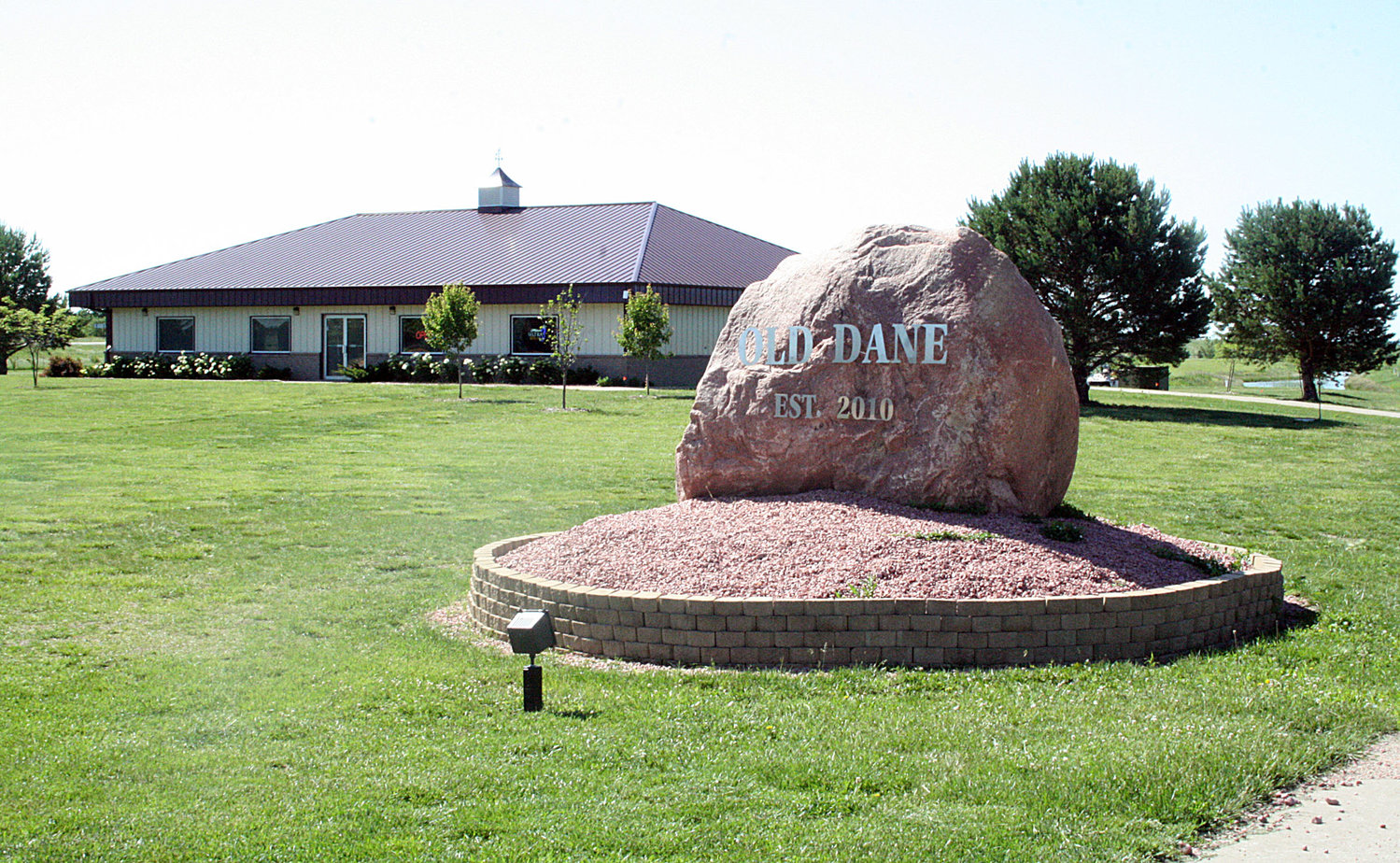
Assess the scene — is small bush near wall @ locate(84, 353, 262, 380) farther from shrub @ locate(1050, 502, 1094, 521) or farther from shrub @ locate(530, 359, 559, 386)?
shrub @ locate(1050, 502, 1094, 521)

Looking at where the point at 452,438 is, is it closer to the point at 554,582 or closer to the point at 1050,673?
the point at 554,582

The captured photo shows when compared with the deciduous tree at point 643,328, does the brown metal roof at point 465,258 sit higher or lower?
higher

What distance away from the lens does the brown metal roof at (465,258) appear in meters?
36.8

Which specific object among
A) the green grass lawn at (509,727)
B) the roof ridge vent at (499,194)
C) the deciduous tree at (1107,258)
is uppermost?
the roof ridge vent at (499,194)

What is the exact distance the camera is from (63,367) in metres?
39.0

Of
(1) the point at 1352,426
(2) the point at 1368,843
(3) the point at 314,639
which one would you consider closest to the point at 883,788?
(2) the point at 1368,843

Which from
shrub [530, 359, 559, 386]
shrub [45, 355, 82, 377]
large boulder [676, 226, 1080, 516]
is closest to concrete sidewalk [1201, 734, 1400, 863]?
large boulder [676, 226, 1080, 516]

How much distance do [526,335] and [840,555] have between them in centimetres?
2981

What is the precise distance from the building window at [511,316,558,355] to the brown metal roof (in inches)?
51.2

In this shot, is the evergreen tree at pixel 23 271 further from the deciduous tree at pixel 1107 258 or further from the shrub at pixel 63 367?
the deciduous tree at pixel 1107 258

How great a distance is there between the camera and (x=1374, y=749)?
18.7ft

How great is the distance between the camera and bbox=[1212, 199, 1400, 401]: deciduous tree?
34.8 metres

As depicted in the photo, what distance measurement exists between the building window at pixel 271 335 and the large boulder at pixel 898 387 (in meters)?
33.3

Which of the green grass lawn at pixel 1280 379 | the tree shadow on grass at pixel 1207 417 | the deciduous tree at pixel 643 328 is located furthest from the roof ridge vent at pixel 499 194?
A: the green grass lawn at pixel 1280 379
